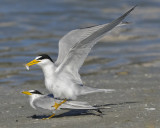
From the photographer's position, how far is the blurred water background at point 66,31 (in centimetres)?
1004

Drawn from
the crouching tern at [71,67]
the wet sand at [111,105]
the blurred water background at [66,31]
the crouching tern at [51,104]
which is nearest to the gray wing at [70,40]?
the crouching tern at [71,67]

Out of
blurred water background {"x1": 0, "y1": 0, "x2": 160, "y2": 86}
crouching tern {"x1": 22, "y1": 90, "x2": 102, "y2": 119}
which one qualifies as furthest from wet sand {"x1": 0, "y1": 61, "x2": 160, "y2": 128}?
blurred water background {"x1": 0, "y1": 0, "x2": 160, "y2": 86}

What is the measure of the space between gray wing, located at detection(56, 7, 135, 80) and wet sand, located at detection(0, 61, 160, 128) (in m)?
0.63

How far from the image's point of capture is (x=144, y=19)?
1598 cm

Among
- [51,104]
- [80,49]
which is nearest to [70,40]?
[80,49]

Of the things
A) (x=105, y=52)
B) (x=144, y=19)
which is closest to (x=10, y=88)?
(x=105, y=52)

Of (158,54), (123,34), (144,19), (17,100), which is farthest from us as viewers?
(144,19)

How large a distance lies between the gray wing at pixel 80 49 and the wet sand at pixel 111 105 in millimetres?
630

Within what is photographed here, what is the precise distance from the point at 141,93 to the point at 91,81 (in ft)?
5.27

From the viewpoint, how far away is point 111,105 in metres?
6.39

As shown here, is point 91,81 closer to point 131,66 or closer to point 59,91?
point 131,66

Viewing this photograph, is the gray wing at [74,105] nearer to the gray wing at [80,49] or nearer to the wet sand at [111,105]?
the wet sand at [111,105]

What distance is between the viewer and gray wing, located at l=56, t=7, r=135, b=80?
19.0 ft

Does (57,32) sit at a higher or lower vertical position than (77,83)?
lower
